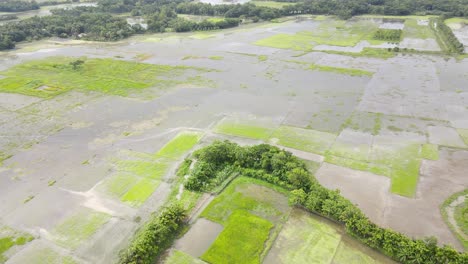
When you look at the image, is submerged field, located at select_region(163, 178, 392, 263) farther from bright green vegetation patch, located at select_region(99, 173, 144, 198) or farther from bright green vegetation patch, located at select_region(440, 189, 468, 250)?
bright green vegetation patch, located at select_region(99, 173, 144, 198)

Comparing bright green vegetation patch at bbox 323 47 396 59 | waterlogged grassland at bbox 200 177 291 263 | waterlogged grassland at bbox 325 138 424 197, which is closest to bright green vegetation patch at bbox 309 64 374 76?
bright green vegetation patch at bbox 323 47 396 59

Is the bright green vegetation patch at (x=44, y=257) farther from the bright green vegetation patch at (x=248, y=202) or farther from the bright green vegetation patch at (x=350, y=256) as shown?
the bright green vegetation patch at (x=350, y=256)

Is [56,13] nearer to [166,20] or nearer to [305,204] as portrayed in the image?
[166,20]

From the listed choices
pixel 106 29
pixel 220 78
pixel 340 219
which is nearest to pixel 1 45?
pixel 106 29

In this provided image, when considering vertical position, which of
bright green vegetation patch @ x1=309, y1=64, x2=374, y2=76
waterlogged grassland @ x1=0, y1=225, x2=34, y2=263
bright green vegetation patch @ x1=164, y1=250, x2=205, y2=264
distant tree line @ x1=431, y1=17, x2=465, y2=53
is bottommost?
bright green vegetation patch @ x1=164, y1=250, x2=205, y2=264

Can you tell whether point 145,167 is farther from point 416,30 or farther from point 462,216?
point 416,30

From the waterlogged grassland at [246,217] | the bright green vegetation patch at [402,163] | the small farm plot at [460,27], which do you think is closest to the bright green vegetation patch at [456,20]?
the small farm plot at [460,27]
